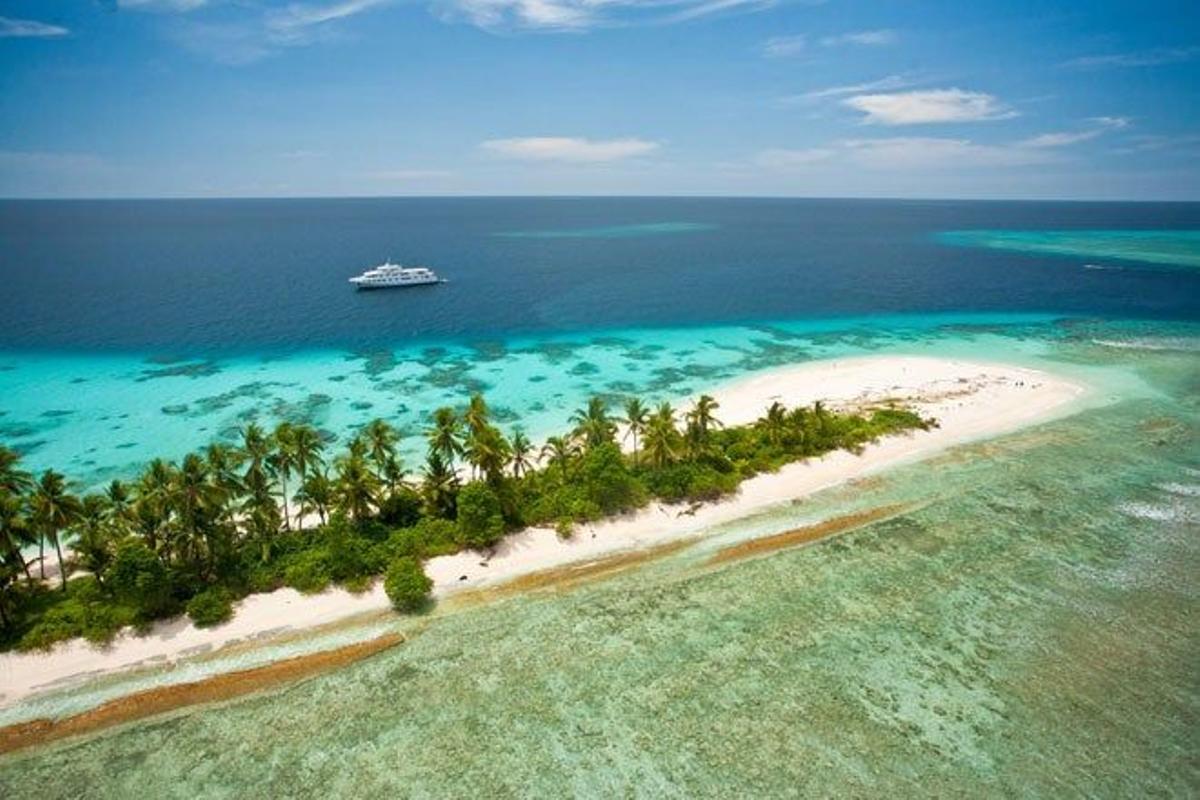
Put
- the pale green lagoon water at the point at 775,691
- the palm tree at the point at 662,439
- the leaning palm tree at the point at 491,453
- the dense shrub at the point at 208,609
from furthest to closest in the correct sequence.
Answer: the palm tree at the point at 662,439
the leaning palm tree at the point at 491,453
the dense shrub at the point at 208,609
the pale green lagoon water at the point at 775,691

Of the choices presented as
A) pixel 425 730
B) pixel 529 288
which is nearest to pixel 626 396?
pixel 425 730

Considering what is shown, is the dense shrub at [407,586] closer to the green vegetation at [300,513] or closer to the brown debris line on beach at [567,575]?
the green vegetation at [300,513]

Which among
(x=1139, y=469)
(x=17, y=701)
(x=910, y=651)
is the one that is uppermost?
(x=1139, y=469)

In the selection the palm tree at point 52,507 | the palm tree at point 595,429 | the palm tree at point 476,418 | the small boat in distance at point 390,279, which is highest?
the small boat in distance at point 390,279

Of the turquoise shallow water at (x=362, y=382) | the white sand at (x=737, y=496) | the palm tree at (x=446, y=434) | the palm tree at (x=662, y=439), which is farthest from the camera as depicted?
the turquoise shallow water at (x=362, y=382)

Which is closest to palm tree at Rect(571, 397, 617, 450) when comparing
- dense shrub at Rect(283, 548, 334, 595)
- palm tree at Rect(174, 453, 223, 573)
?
dense shrub at Rect(283, 548, 334, 595)

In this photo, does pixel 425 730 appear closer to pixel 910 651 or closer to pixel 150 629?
pixel 150 629

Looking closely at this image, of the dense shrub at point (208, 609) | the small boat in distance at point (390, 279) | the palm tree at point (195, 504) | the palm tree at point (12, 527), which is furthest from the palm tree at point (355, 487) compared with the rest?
the small boat in distance at point (390, 279)
